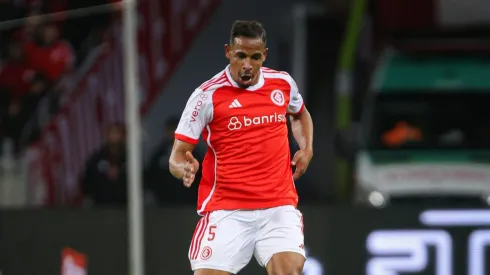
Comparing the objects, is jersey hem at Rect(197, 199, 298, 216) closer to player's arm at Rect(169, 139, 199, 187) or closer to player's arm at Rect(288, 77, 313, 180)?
player's arm at Rect(288, 77, 313, 180)

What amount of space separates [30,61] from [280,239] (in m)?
6.52

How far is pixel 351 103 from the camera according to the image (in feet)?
59.2

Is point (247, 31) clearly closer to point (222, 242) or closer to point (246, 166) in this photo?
point (246, 166)

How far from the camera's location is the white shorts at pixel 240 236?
281 inches

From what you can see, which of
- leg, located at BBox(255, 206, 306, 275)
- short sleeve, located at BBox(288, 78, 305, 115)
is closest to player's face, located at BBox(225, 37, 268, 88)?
short sleeve, located at BBox(288, 78, 305, 115)

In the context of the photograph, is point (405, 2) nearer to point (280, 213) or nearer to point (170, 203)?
point (170, 203)

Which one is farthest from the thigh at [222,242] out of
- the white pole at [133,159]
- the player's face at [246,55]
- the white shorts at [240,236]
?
the white pole at [133,159]

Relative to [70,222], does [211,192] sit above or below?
above

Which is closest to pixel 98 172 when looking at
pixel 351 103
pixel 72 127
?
pixel 72 127

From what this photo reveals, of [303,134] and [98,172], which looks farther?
[98,172]

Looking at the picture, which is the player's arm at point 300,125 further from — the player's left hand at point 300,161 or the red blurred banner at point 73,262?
the red blurred banner at point 73,262

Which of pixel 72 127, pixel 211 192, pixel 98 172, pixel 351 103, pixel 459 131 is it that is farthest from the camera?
pixel 351 103

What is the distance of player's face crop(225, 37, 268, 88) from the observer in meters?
6.54

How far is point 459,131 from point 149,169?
3135mm
